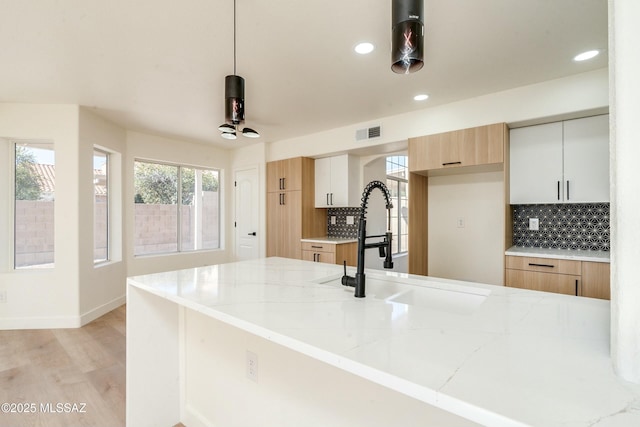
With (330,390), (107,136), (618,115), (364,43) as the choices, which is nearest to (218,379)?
(330,390)

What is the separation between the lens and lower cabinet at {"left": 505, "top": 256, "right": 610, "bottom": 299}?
2.50 metres

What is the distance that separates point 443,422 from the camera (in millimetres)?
923

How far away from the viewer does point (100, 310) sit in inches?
150

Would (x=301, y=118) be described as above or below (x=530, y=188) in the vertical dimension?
above

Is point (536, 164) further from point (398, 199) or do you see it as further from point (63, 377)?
point (63, 377)

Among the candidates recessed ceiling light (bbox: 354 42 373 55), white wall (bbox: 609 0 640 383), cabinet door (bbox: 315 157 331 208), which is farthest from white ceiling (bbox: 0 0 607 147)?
white wall (bbox: 609 0 640 383)

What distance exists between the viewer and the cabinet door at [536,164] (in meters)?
2.94

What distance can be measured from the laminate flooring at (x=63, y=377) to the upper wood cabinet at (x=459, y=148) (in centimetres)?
340

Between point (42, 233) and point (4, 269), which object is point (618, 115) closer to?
point (42, 233)

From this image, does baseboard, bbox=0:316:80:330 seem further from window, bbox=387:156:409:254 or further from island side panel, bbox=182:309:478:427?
window, bbox=387:156:409:254

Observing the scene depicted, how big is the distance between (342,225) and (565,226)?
9.07 feet

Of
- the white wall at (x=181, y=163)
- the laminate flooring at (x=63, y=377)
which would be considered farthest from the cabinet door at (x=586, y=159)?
the white wall at (x=181, y=163)

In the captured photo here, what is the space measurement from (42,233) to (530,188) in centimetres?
522

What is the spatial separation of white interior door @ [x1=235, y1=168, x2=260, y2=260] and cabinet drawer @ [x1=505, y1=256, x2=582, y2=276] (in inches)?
144
